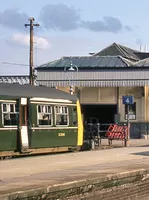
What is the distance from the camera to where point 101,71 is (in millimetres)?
36281

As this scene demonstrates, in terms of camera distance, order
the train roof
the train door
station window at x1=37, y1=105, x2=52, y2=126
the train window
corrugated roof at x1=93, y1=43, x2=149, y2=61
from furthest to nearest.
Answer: corrugated roof at x1=93, y1=43, x2=149, y2=61, the train window, station window at x1=37, y1=105, x2=52, y2=126, the train door, the train roof

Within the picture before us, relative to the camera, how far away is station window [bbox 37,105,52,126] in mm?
19898

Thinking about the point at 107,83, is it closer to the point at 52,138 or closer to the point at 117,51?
the point at 117,51

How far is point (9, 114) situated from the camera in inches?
721

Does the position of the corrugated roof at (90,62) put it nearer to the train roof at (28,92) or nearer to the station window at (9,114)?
the train roof at (28,92)

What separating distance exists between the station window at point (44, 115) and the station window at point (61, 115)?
52 cm

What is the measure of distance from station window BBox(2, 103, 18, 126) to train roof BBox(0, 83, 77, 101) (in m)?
0.43

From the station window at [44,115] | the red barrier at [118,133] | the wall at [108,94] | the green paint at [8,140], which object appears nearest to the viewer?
the green paint at [8,140]

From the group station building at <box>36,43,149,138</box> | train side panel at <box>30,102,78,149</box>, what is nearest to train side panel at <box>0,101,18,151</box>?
train side panel at <box>30,102,78,149</box>

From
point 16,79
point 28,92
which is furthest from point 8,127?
point 16,79

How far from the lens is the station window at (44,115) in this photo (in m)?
19.9

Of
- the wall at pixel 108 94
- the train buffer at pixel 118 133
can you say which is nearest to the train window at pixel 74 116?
the train buffer at pixel 118 133

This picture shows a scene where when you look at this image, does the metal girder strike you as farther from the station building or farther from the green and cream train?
the green and cream train

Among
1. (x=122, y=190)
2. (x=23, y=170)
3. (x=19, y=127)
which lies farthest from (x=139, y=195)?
(x=19, y=127)
